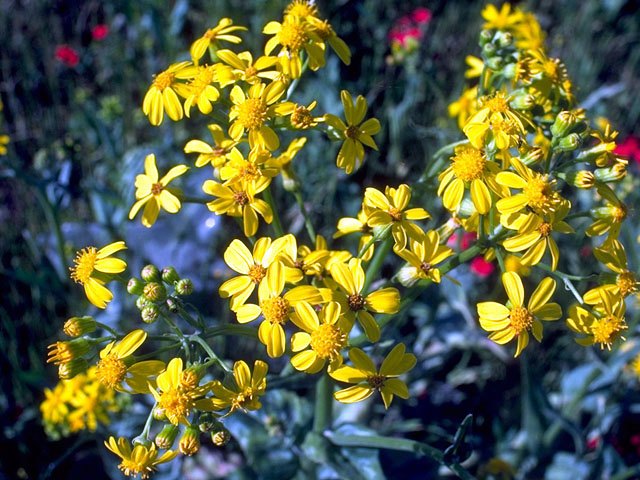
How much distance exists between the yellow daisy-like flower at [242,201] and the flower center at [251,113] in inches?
6.8

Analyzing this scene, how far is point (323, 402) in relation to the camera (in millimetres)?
2227

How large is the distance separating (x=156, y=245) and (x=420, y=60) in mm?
2130

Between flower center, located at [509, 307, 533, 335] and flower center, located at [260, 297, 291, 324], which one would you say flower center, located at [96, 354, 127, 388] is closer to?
flower center, located at [260, 297, 291, 324]

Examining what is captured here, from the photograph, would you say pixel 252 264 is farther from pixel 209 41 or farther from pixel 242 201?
pixel 209 41

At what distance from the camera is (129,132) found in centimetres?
437

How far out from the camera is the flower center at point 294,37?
200 centimetres

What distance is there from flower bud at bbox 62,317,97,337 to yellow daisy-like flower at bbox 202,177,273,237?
1.69 feet

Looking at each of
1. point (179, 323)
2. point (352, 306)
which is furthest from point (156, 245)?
point (352, 306)

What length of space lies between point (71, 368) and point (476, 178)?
1.31 metres

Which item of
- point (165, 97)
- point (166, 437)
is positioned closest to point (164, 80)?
point (165, 97)

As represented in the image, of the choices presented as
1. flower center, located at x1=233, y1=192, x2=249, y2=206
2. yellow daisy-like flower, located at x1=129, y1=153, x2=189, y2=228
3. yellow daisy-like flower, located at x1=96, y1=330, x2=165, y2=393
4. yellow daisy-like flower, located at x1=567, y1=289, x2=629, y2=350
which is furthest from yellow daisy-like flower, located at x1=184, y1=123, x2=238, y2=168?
yellow daisy-like flower, located at x1=567, y1=289, x2=629, y2=350

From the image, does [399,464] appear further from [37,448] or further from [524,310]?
[37,448]

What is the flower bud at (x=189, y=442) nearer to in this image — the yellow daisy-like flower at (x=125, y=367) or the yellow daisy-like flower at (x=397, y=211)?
the yellow daisy-like flower at (x=125, y=367)

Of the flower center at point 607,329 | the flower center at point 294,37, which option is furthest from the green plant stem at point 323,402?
the flower center at point 294,37
